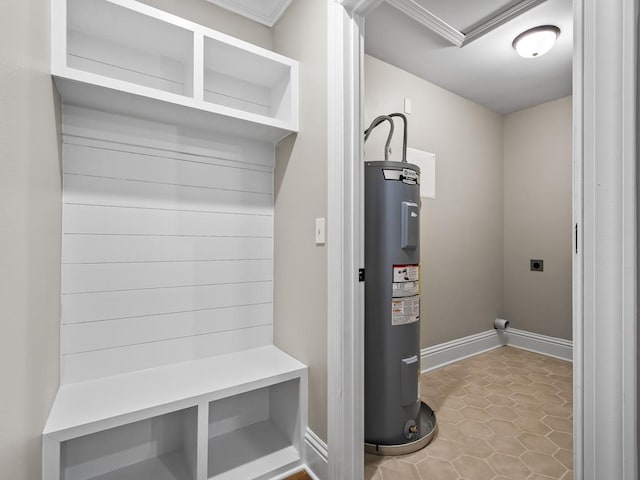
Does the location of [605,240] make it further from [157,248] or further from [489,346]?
[489,346]

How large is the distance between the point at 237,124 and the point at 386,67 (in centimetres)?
154

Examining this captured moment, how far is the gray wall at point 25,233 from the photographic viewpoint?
775mm

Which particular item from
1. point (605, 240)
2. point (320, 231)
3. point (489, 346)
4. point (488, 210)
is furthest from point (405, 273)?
point (489, 346)

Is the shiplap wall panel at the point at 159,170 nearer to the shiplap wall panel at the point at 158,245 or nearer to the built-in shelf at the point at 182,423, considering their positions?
the shiplap wall panel at the point at 158,245

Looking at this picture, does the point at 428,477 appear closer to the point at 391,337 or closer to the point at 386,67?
the point at 391,337

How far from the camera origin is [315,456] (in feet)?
5.01

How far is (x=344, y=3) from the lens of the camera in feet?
4.61

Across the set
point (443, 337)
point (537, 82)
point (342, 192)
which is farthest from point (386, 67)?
point (443, 337)

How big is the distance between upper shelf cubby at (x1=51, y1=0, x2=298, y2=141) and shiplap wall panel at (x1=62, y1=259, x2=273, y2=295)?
0.73 meters

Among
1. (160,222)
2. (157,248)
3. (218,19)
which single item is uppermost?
(218,19)

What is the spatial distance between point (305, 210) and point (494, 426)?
5.73 feet

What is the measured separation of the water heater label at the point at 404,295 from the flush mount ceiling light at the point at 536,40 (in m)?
1.82

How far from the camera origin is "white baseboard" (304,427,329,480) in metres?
1.47

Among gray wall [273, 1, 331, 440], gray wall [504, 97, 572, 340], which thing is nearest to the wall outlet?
gray wall [504, 97, 572, 340]
